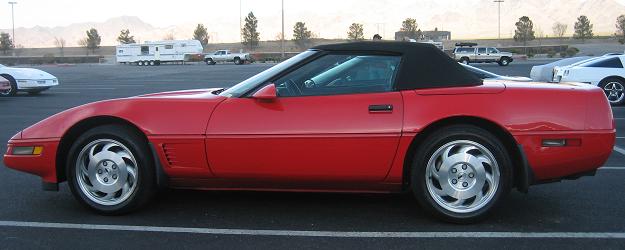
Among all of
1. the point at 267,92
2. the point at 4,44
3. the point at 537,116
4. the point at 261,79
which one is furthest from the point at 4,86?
the point at 4,44

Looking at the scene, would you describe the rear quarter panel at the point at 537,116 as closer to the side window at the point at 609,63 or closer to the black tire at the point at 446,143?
the black tire at the point at 446,143

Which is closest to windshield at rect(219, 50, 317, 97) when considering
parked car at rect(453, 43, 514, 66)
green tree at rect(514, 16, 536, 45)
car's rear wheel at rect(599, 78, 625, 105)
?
car's rear wheel at rect(599, 78, 625, 105)

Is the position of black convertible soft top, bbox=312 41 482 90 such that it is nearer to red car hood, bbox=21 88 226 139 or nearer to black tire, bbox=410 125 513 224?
black tire, bbox=410 125 513 224

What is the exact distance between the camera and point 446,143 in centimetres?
437

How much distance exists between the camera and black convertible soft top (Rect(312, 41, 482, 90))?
453 cm

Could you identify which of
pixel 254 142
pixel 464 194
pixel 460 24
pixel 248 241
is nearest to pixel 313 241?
pixel 248 241

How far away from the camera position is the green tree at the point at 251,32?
88.8 meters

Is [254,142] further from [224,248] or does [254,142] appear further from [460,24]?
[460,24]

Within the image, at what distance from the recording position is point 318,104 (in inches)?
177

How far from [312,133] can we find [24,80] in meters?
15.6

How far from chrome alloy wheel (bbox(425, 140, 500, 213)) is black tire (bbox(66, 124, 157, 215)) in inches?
79.2

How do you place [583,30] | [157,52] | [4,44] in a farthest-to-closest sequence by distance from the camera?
[4,44] → [583,30] → [157,52]

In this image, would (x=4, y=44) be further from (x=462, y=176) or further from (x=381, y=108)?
(x=462, y=176)

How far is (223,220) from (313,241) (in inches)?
33.2
